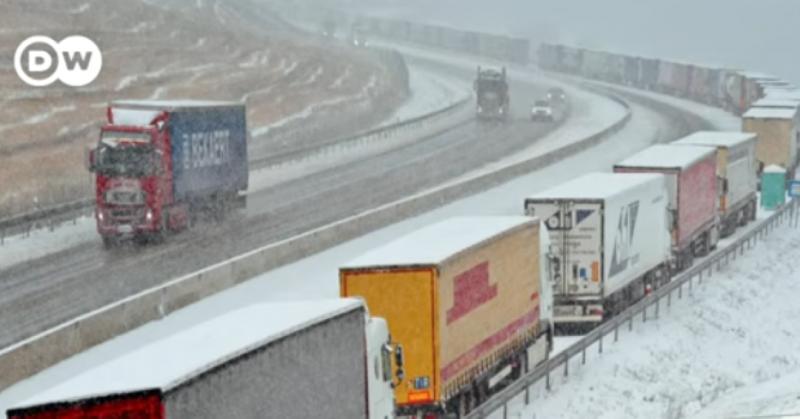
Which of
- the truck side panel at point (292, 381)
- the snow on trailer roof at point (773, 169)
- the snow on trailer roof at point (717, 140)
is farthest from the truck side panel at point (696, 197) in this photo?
the truck side panel at point (292, 381)

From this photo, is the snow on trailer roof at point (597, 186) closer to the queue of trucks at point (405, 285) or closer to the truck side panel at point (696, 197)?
the queue of trucks at point (405, 285)

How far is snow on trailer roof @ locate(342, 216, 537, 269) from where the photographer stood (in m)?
21.8

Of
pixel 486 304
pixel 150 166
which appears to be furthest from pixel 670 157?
pixel 486 304

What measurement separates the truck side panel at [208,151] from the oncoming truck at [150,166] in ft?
0.10

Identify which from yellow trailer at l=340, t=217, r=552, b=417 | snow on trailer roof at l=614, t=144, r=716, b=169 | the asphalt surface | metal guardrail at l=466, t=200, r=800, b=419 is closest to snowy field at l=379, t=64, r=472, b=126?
the asphalt surface

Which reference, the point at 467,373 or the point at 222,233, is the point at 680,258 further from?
the point at 467,373

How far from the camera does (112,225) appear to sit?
40562 mm

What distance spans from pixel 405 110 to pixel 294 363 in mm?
83316

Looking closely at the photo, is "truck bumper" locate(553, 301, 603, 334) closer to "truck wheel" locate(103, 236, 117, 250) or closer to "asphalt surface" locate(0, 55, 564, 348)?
"asphalt surface" locate(0, 55, 564, 348)

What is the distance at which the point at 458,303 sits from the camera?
2248 cm

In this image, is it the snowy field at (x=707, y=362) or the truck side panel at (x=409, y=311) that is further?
the snowy field at (x=707, y=362)

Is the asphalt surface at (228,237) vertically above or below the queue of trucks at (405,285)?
below

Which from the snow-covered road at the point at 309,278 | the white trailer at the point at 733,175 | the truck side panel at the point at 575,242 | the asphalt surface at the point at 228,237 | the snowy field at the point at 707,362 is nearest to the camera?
the snowy field at the point at 707,362

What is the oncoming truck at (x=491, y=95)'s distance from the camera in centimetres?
8825
